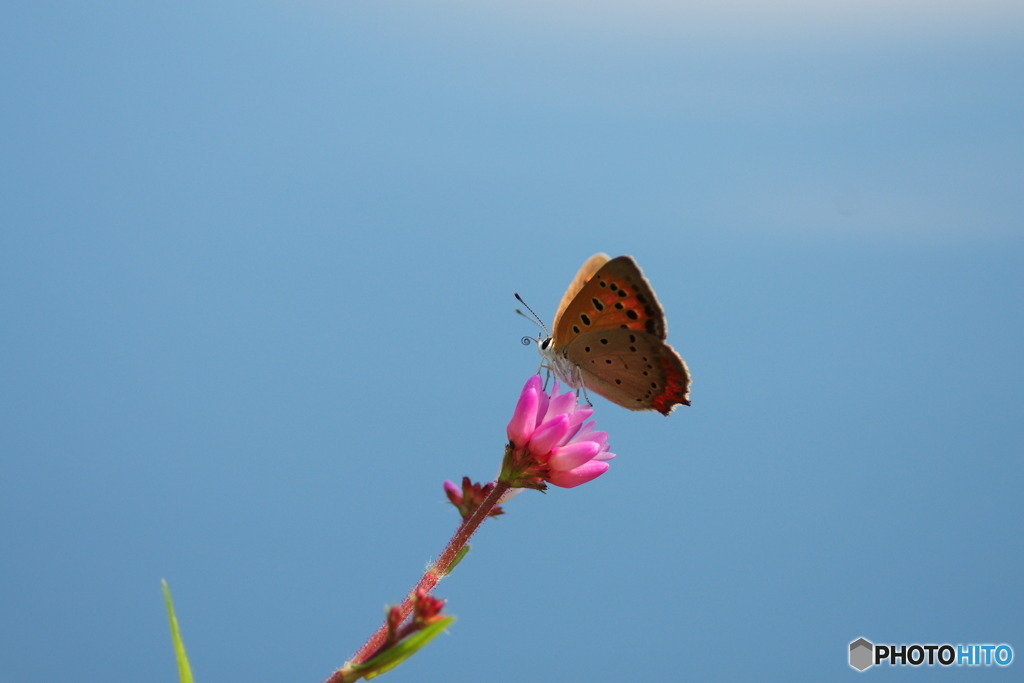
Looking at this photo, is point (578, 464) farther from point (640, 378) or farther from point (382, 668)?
point (382, 668)

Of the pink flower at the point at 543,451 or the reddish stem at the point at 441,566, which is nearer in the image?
the reddish stem at the point at 441,566

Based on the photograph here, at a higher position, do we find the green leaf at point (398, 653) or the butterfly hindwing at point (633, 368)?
the butterfly hindwing at point (633, 368)

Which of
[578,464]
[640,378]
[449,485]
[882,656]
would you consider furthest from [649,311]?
[882,656]

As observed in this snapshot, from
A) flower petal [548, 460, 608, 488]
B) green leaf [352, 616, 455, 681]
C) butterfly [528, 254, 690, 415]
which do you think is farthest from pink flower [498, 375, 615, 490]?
green leaf [352, 616, 455, 681]

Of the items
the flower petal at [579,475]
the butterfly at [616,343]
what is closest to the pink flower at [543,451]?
the flower petal at [579,475]

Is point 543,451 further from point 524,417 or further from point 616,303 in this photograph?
point 616,303

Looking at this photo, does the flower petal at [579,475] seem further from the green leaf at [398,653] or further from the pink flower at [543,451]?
the green leaf at [398,653]

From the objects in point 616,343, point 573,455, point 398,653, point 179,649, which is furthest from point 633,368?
point 179,649
